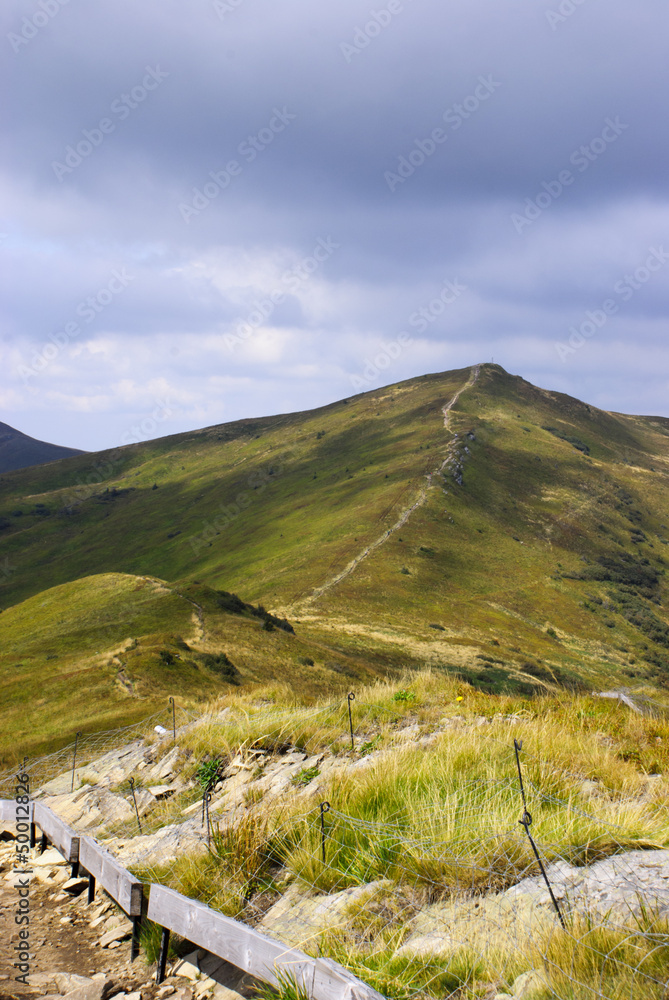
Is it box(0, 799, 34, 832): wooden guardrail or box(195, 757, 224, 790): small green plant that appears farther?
box(0, 799, 34, 832): wooden guardrail

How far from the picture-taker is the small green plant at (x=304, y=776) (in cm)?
759

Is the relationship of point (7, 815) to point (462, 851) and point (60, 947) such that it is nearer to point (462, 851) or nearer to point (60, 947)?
point (60, 947)

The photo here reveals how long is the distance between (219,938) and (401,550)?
278 ft

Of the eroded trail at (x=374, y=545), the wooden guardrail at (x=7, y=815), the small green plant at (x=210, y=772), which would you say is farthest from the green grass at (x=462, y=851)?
the eroded trail at (x=374, y=545)

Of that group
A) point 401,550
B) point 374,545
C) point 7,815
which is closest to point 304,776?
point 7,815

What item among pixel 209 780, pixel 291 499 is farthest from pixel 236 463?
pixel 209 780

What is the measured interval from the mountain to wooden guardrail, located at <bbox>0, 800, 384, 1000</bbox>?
1295 centimetres

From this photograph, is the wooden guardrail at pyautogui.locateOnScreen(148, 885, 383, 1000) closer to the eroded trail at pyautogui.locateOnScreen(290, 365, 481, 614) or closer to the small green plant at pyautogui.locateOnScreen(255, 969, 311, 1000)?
the small green plant at pyautogui.locateOnScreen(255, 969, 311, 1000)

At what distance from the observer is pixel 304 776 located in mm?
7730

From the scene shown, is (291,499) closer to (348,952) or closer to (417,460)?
(417,460)

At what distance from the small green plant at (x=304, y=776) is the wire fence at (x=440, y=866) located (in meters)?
0.02

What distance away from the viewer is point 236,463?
19412 cm

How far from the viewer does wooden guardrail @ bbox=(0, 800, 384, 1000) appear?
344cm

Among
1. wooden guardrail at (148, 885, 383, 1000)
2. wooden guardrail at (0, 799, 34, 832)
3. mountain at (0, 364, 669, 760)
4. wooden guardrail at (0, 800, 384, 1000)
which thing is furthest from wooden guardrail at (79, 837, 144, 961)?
mountain at (0, 364, 669, 760)
